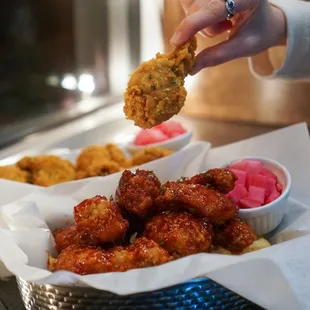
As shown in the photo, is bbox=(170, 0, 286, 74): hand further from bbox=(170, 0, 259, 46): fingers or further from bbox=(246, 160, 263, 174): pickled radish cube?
bbox=(246, 160, 263, 174): pickled radish cube

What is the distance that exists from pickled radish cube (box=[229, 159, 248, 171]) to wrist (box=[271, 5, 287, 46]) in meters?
0.38

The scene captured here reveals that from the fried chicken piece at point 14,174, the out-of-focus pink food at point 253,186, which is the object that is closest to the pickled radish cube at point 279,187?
the out-of-focus pink food at point 253,186

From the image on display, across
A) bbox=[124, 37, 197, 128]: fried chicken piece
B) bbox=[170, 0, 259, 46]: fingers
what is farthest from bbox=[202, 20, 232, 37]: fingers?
bbox=[124, 37, 197, 128]: fried chicken piece

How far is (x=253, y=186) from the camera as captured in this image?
135cm

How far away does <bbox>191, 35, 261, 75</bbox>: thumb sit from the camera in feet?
4.52

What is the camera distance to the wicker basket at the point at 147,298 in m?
0.94

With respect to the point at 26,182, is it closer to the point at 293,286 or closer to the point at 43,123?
the point at 293,286

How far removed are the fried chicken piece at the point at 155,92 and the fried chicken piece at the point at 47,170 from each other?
1.48 ft

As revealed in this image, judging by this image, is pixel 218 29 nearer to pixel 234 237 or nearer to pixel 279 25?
pixel 279 25

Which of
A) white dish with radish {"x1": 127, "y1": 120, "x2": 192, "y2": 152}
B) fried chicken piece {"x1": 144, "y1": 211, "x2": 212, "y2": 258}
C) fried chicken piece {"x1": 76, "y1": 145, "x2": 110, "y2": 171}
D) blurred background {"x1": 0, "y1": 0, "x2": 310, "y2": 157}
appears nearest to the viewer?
fried chicken piece {"x1": 144, "y1": 211, "x2": 212, "y2": 258}

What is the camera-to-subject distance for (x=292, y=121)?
2576 millimetres

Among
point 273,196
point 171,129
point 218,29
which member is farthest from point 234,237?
point 171,129

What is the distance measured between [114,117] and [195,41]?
4.97 feet

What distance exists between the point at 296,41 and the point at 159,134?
21.7 inches
